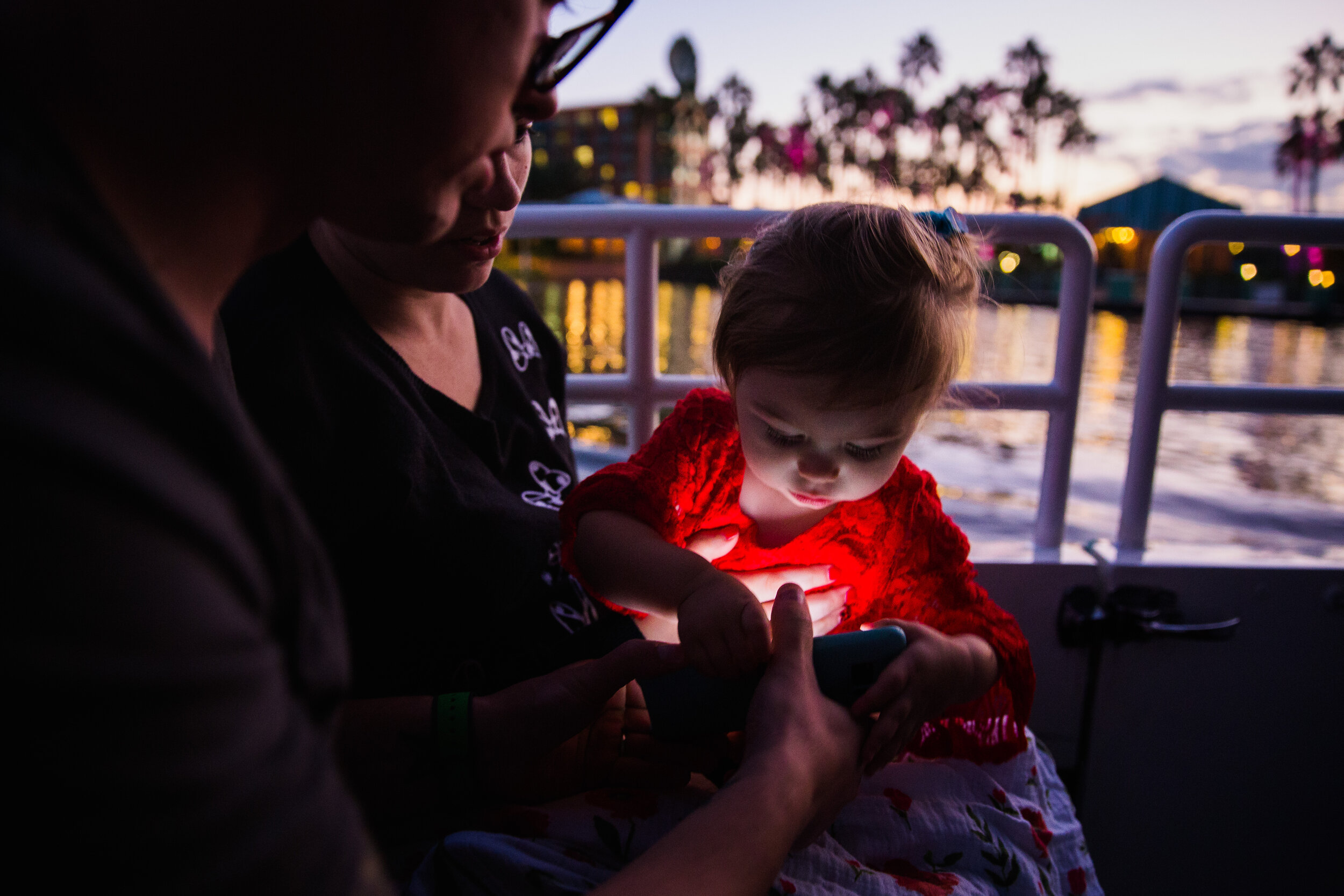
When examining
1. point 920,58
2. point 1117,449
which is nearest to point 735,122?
point 920,58

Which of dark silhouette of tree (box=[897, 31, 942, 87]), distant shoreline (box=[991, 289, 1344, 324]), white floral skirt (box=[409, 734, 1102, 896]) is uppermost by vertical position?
dark silhouette of tree (box=[897, 31, 942, 87])

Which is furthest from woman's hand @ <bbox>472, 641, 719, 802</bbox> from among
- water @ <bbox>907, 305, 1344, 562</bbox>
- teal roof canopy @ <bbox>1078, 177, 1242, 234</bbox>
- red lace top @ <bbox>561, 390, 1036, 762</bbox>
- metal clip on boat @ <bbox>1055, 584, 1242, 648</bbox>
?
teal roof canopy @ <bbox>1078, 177, 1242, 234</bbox>

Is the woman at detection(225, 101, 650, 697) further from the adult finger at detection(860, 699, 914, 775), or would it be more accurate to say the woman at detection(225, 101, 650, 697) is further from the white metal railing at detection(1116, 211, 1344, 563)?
the white metal railing at detection(1116, 211, 1344, 563)

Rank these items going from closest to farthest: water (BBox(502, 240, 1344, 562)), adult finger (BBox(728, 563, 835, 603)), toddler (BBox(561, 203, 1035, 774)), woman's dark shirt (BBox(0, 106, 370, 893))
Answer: woman's dark shirt (BBox(0, 106, 370, 893)) → toddler (BBox(561, 203, 1035, 774)) → adult finger (BBox(728, 563, 835, 603)) → water (BBox(502, 240, 1344, 562))

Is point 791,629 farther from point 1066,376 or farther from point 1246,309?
point 1246,309

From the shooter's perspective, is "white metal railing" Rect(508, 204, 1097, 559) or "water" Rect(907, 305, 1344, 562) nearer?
"white metal railing" Rect(508, 204, 1097, 559)

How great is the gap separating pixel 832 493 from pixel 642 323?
692mm

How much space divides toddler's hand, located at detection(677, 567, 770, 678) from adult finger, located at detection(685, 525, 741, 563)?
0.99ft

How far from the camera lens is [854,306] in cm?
112

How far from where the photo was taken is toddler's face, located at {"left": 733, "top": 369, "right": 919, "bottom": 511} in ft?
3.62

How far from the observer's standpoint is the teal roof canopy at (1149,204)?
101 feet

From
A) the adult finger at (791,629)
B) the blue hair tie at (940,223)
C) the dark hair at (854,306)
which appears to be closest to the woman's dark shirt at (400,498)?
the adult finger at (791,629)

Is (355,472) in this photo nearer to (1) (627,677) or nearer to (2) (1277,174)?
(1) (627,677)

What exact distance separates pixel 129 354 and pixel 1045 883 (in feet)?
3.92
